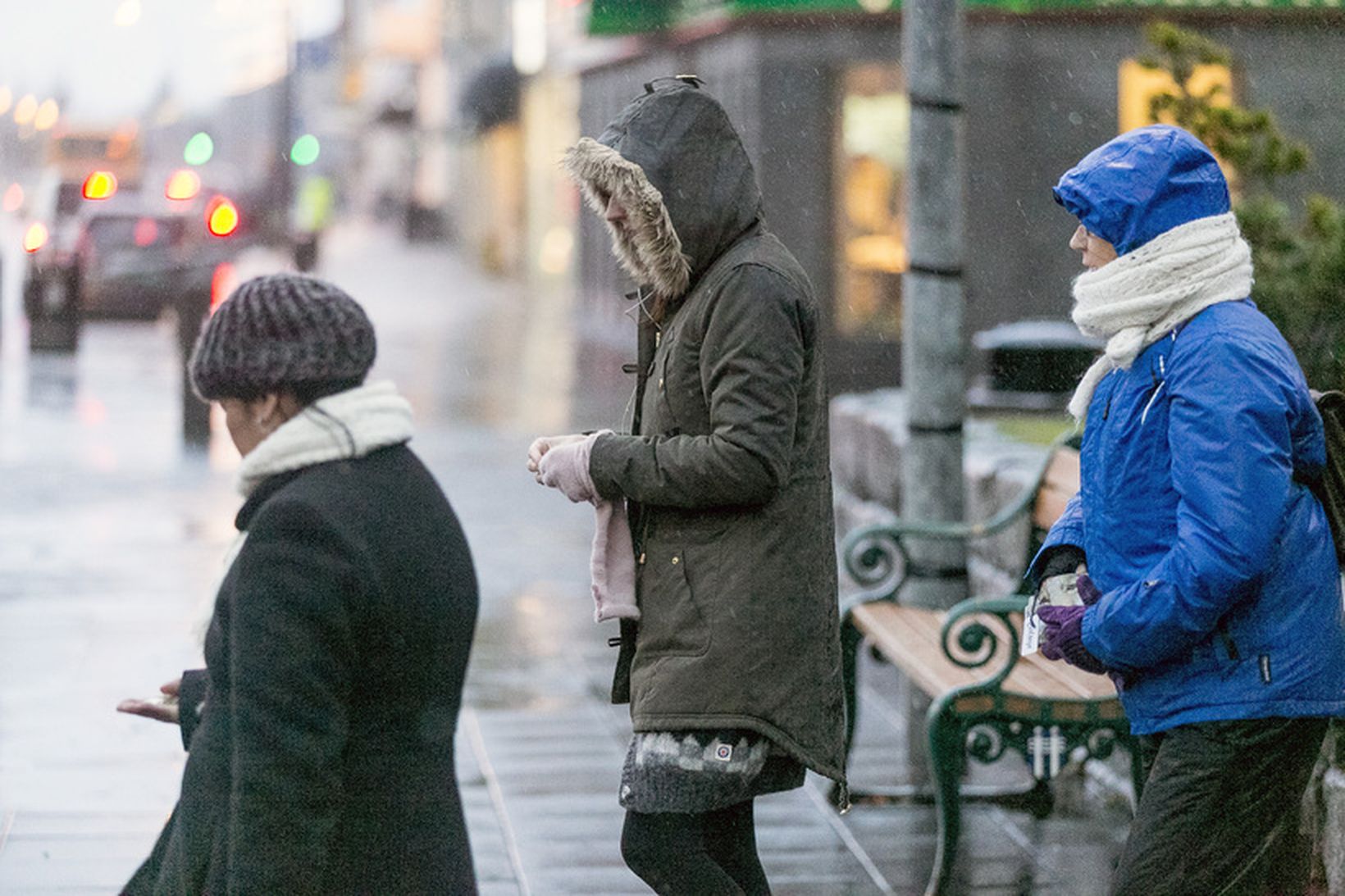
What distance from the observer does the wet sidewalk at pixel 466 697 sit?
558cm

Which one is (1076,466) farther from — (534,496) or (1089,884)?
(534,496)

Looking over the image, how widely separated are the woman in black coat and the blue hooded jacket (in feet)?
3.49

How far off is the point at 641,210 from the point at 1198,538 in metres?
1.13

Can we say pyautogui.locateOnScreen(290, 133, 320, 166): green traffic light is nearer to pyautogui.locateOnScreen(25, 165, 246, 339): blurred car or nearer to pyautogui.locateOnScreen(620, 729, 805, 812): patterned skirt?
pyautogui.locateOnScreen(25, 165, 246, 339): blurred car

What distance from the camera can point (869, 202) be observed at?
20906mm

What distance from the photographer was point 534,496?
1275 cm

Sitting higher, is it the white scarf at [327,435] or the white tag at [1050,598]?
the white scarf at [327,435]

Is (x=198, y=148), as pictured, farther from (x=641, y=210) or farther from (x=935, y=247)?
(x=641, y=210)

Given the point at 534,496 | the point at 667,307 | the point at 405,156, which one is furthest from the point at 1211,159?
the point at 405,156

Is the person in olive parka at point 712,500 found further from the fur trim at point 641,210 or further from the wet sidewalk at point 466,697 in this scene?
the wet sidewalk at point 466,697

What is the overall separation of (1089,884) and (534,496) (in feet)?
25.0

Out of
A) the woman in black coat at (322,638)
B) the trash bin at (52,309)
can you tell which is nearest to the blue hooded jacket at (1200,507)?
the woman in black coat at (322,638)

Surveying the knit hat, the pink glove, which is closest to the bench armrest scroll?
the pink glove

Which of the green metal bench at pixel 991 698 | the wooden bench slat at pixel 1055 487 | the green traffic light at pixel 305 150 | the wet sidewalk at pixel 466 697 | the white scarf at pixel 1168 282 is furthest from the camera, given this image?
the green traffic light at pixel 305 150
